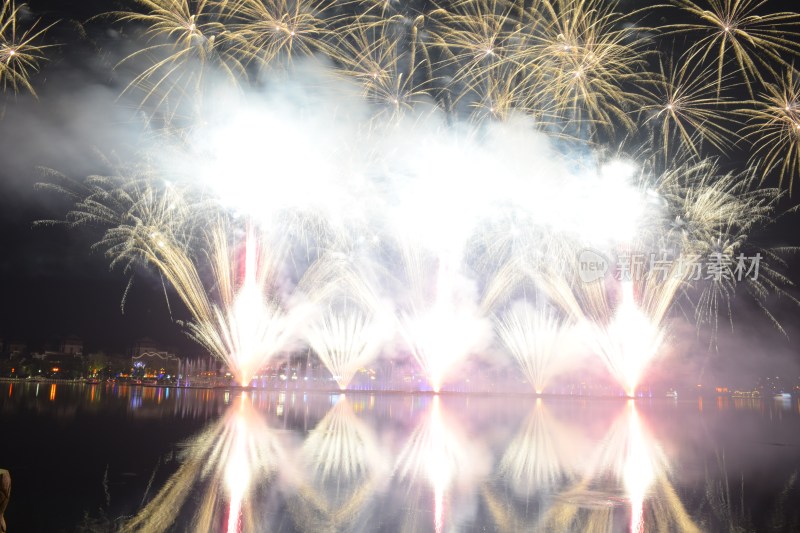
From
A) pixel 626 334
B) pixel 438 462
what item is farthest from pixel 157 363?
pixel 438 462

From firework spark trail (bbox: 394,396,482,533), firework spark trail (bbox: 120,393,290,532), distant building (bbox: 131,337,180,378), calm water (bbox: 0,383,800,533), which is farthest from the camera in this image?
distant building (bbox: 131,337,180,378)

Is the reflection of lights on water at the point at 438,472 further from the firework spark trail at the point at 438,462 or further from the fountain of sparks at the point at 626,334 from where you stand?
the fountain of sparks at the point at 626,334

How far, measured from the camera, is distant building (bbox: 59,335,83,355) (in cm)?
9203

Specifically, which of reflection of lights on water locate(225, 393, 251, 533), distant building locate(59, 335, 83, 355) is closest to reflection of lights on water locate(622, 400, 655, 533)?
reflection of lights on water locate(225, 393, 251, 533)

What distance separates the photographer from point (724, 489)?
32.5 ft

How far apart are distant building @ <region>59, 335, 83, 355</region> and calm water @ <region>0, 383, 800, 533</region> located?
83.9m

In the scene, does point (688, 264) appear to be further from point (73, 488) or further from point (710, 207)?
point (73, 488)

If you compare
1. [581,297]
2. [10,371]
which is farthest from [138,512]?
[10,371]

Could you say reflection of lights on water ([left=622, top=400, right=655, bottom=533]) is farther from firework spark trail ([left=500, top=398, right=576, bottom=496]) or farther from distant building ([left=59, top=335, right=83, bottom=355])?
distant building ([left=59, top=335, right=83, bottom=355])

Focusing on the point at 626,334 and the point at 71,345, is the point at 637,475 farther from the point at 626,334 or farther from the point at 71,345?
the point at 71,345

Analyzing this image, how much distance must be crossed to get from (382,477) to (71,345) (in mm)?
99849

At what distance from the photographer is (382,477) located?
991 centimetres

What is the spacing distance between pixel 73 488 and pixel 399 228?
18.6 m

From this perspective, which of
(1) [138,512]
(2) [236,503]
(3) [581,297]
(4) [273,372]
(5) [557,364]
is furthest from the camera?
(4) [273,372]
